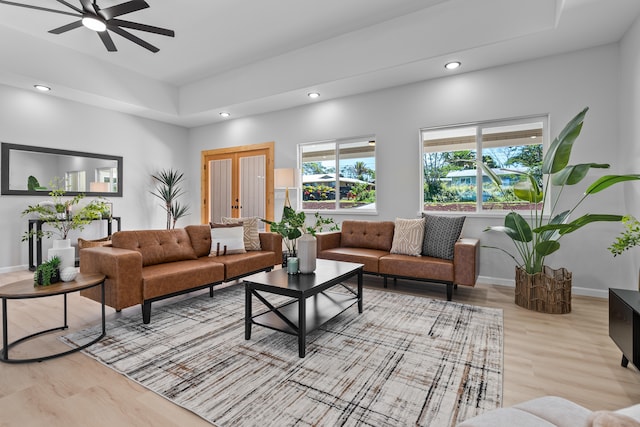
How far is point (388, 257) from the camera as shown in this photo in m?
3.72

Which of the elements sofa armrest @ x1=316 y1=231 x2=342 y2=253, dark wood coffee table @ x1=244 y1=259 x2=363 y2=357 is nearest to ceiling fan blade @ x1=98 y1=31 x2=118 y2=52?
dark wood coffee table @ x1=244 y1=259 x2=363 y2=357

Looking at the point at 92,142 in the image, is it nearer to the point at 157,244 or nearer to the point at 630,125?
the point at 157,244

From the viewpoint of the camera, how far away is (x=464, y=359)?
2.13 meters

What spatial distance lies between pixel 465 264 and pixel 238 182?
4.78 m

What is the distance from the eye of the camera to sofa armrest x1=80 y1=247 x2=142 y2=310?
2547mm

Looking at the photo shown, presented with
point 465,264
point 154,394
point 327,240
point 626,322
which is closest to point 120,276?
point 154,394

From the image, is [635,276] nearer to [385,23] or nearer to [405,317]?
[405,317]

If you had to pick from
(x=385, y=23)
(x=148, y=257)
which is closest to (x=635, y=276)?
(x=385, y=23)

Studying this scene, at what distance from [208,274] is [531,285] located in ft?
10.9

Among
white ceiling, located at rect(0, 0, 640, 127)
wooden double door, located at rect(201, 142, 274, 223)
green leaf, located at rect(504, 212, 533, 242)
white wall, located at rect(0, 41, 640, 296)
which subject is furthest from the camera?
wooden double door, located at rect(201, 142, 274, 223)

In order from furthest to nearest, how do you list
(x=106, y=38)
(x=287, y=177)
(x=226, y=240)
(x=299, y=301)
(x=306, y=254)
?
(x=287, y=177) → (x=226, y=240) → (x=106, y=38) → (x=306, y=254) → (x=299, y=301)

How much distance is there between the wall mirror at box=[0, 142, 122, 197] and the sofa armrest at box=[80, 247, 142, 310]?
3.54 m

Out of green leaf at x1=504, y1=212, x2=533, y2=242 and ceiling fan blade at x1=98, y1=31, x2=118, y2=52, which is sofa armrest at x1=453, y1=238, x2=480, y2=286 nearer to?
green leaf at x1=504, y1=212, x2=533, y2=242

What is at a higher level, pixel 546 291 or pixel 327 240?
pixel 327 240
